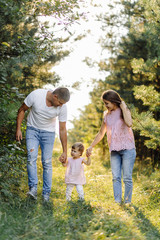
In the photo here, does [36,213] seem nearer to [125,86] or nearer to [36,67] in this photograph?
[36,67]

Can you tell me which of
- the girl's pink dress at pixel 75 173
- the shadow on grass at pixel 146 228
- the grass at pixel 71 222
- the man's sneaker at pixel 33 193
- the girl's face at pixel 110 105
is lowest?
the shadow on grass at pixel 146 228

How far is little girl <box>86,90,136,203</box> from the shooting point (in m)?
4.88

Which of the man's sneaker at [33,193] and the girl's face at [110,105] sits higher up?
the girl's face at [110,105]

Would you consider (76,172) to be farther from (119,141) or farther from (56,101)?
(56,101)

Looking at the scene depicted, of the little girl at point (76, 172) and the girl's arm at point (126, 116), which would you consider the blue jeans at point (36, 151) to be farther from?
the girl's arm at point (126, 116)

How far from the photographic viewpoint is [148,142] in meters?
6.98

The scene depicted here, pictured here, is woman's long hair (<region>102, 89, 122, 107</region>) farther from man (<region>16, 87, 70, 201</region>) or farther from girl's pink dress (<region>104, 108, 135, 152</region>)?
man (<region>16, 87, 70, 201</region>)

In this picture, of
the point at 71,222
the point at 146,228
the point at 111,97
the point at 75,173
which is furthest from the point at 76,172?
the point at 71,222

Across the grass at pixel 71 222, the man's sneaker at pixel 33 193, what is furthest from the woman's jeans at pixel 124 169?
the man's sneaker at pixel 33 193

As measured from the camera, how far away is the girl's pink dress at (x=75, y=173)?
520 cm

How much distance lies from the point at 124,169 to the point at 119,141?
44 cm

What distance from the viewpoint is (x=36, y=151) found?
15.7 ft

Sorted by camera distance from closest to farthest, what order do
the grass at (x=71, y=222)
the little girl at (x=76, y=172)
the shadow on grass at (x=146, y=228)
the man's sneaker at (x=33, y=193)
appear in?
the grass at (x=71, y=222), the shadow on grass at (x=146, y=228), the man's sneaker at (x=33, y=193), the little girl at (x=76, y=172)

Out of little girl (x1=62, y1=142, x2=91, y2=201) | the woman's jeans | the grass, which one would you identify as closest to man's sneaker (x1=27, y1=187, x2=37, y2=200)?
the grass
